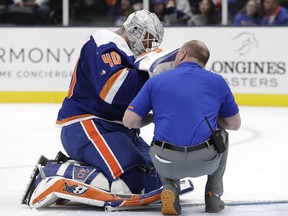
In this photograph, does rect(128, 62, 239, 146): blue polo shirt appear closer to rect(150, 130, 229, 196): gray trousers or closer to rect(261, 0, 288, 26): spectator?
rect(150, 130, 229, 196): gray trousers

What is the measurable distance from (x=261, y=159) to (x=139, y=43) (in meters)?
2.08

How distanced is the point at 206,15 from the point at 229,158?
4.49 meters

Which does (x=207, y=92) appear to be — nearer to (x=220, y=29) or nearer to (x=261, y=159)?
(x=261, y=159)

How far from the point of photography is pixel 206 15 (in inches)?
445

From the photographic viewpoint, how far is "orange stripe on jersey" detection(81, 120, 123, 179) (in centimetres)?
497

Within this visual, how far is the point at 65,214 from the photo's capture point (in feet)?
15.6

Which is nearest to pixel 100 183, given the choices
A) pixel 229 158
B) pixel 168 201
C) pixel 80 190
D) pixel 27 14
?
pixel 80 190

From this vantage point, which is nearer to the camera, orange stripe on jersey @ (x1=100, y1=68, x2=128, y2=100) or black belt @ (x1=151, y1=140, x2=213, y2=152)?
black belt @ (x1=151, y1=140, x2=213, y2=152)

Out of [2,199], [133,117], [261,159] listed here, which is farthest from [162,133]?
[261,159]

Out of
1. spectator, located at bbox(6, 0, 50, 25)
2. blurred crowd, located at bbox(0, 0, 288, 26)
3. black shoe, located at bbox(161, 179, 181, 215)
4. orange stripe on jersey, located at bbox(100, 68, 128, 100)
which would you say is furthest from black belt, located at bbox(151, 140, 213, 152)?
spectator, located at bbox(6, 0, 50, 25)

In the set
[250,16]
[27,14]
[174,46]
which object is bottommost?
[174,46]

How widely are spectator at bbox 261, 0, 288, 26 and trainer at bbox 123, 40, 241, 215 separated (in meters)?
6.43

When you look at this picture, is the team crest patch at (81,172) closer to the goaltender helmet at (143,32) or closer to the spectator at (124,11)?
the goaltender helmet at (143,32)

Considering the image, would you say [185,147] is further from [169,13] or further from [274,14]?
[169,13]
